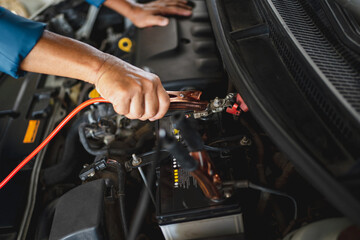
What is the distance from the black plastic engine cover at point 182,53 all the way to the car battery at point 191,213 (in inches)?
14.4

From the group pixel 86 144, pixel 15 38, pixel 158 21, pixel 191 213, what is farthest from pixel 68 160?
pixel 158 21

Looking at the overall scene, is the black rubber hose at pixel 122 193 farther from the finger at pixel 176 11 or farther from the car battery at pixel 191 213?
the finger at pixel 176 11

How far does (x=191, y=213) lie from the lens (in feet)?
2.20

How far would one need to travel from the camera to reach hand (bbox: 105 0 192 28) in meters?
1.23

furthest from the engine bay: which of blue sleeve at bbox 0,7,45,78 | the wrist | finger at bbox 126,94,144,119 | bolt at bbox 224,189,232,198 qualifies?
blue sleeve at bbox 0,7,45,78

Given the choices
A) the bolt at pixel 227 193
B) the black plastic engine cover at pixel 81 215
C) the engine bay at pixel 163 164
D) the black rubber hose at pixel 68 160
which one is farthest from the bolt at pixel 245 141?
the black rubber hose at pixel 68 160

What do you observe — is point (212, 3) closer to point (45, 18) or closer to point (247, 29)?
point (247, 29)

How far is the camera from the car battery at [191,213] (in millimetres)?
666

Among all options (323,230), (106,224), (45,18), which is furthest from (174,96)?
(45,18)

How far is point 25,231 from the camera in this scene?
859 mm

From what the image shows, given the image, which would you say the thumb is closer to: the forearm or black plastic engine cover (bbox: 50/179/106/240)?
the forearm

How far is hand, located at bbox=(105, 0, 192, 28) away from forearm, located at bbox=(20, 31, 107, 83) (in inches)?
20.5

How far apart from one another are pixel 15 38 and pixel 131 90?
39 cm

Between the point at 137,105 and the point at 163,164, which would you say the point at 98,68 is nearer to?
the point at 137,105
